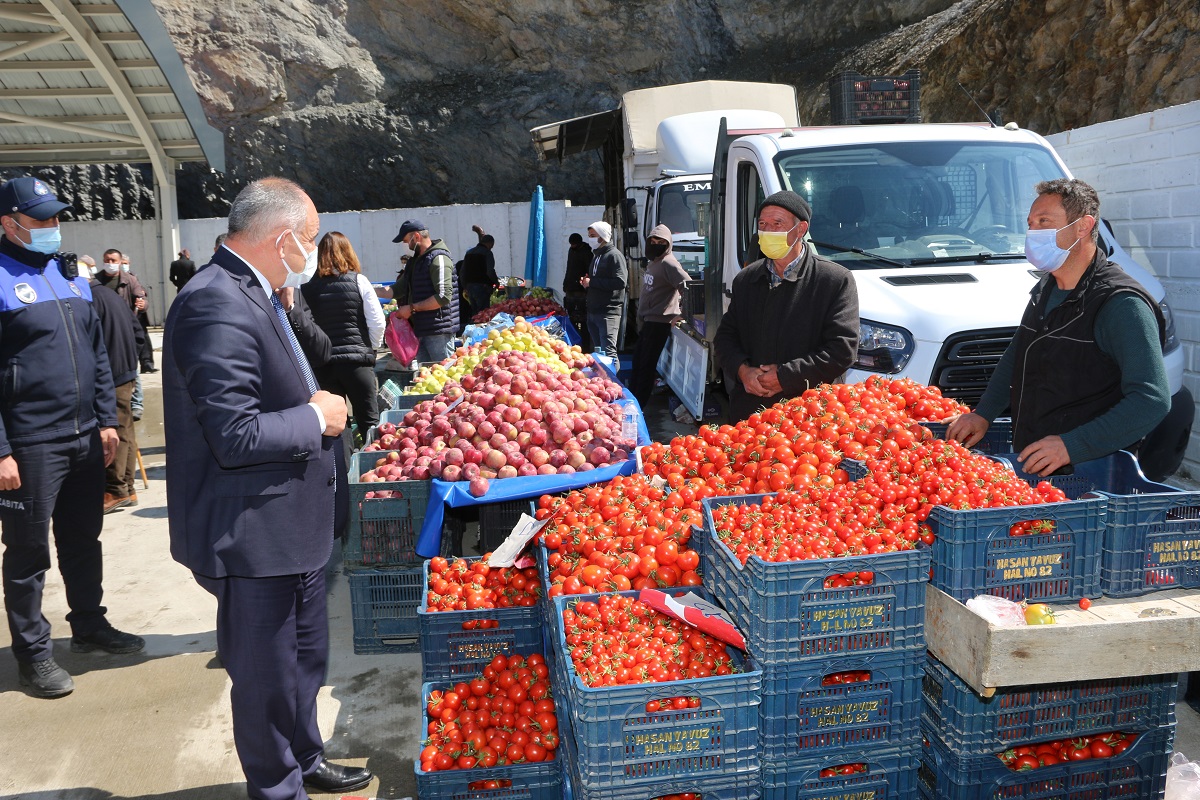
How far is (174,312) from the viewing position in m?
2.95

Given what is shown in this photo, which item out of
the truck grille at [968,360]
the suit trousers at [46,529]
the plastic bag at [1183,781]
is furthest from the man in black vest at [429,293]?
the plastic bag at [1183,781]

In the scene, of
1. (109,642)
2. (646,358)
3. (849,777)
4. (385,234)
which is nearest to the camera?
(849,777)

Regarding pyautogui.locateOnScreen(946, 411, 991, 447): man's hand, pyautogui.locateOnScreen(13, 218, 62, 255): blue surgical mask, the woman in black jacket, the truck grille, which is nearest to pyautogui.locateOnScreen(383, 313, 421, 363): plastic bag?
the woman in black jacket

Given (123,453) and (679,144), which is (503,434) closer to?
(123,453)

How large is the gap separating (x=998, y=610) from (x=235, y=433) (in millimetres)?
2382

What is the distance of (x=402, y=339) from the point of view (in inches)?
342

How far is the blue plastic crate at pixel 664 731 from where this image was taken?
2697 mm

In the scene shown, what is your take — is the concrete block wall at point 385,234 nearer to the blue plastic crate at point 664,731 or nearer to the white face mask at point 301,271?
the white face mask at point 301,271

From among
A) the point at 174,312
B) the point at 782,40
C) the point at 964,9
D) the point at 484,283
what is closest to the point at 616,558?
the point at 174,312

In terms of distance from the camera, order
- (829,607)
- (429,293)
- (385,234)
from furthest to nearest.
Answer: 1. (385,234)
2. (429,293)
3. (829,607)

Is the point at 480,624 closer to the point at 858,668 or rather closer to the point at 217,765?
the point at 217,765

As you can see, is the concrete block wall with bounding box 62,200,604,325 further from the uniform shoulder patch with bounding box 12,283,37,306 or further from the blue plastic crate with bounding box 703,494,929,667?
the blue plastic crate with bounding box 703,494,929,667

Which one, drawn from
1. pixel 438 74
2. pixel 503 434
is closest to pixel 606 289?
pixel 503 434

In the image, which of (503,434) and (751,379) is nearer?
(751,379)
